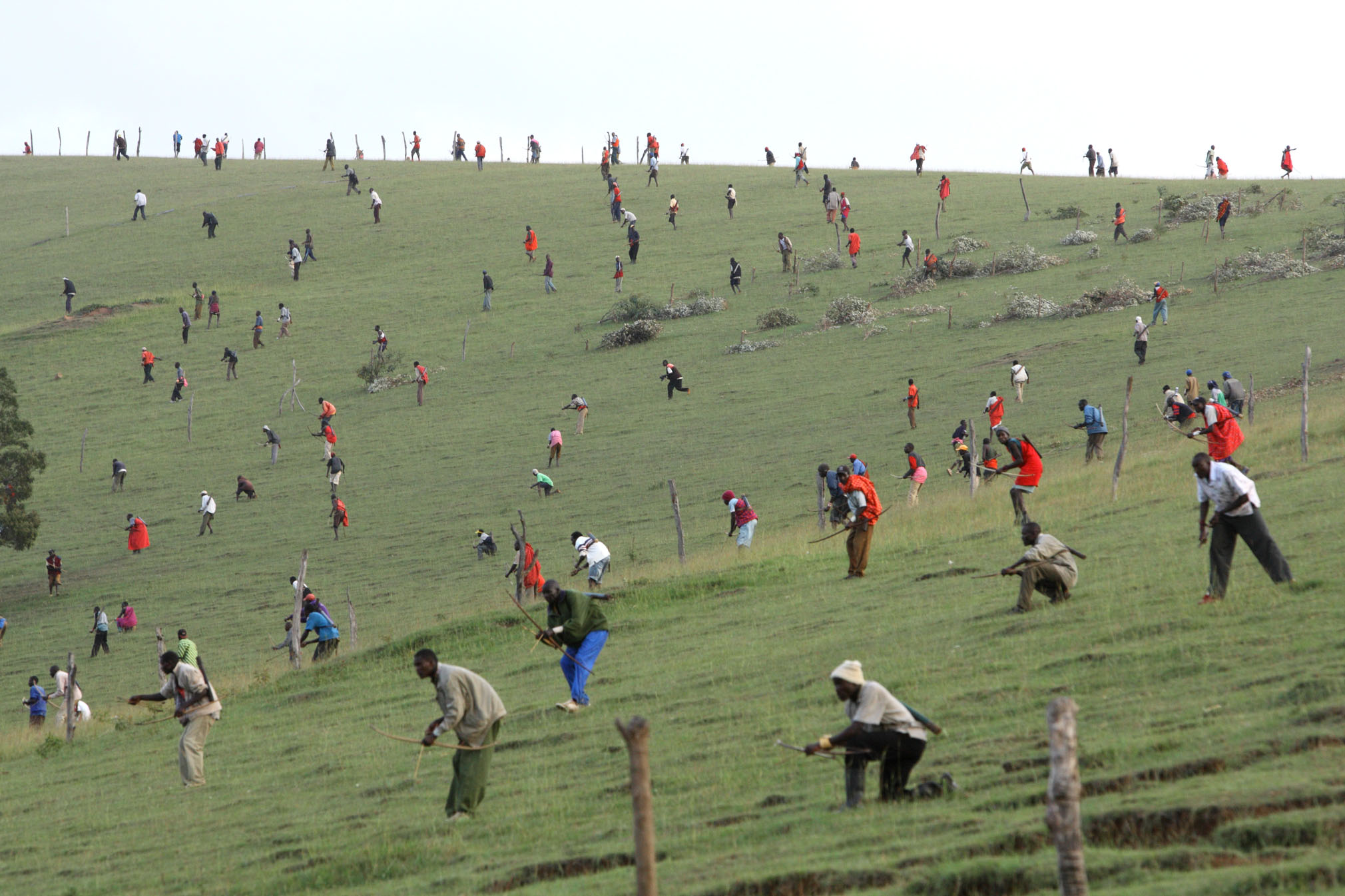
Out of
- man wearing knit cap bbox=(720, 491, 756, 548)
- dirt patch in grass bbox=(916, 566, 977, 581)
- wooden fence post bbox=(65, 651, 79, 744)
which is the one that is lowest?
wooden fence post bbox=(65, 651, 79, 744)

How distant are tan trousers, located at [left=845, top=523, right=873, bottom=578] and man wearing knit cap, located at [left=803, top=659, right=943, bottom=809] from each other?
11689mm

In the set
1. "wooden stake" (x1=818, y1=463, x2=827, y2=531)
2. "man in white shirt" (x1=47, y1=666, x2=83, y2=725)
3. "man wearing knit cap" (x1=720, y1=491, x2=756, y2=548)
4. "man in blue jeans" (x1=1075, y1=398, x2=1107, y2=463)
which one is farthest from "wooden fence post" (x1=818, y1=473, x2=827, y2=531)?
"man in white shirt" (x1=47, y1=666, x2=83, y2=725)

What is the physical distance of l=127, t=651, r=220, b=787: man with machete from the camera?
611 inches

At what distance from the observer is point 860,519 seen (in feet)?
69.8

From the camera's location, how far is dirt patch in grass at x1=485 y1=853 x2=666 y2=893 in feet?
32.3

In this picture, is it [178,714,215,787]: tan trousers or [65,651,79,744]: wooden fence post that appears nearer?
[178,714,215,787]: tan trousers

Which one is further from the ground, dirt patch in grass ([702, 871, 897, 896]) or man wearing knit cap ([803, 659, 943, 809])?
man wearing knit cap ([803, 659, 943, 809])

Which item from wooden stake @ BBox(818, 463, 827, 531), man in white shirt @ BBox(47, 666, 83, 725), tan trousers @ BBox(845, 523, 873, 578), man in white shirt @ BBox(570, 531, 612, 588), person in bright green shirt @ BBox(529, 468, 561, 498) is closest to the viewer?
tan trousers @ BBox(845, 523, 873, 578)

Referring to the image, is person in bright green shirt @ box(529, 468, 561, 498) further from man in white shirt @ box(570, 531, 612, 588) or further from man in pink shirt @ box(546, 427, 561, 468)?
man in white shirt @ box(570, 531, 612, 588)

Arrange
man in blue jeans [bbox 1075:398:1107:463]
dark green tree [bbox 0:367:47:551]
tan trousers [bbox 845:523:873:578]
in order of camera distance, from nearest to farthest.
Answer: tan trousers [bbox 845:523:873:578]
man in blue jeans [bbox 1075:398:1107:463]
dark green tree [bbox 0:367:47:551]

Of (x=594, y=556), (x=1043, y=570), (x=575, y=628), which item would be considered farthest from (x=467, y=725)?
(x=594, y=556)

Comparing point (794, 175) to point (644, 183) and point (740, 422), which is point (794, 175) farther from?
point (740, 422)

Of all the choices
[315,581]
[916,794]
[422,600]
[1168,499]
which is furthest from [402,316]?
[916,794]

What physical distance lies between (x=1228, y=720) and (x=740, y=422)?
31.0m
